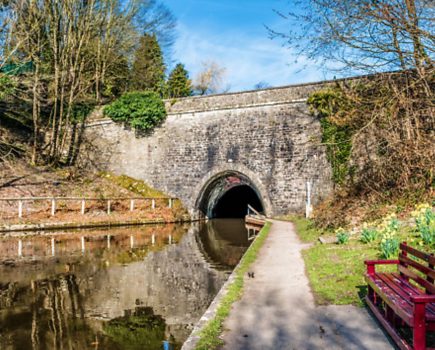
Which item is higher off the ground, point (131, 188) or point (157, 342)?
point (131, 188)

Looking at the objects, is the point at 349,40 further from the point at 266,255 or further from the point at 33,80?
the point at 33,80

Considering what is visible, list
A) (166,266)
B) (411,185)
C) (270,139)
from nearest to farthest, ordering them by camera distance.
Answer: (166,266) < (411,185) < (270,139)

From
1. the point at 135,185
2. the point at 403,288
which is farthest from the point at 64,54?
the point at 403,288

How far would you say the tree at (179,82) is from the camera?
3922 centimetres

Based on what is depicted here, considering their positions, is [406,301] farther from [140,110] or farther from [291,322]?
[140,110]

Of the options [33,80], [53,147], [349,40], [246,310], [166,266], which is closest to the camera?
[246,310]

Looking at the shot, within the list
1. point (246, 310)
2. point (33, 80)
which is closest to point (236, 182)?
point (33, 80)

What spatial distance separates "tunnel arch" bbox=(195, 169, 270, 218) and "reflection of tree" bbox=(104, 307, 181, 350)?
43.9 ft

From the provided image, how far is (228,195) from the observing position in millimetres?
29359

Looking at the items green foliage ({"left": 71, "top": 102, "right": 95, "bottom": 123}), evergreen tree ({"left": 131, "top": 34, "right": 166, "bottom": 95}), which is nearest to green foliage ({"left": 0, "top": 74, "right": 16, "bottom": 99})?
green foliage ({"left": 71, "top": 102, "right": 95, "bottom": 123})

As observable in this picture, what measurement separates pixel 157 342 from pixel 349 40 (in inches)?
290

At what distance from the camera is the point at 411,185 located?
39.2 ft

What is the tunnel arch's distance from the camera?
19.8 meters

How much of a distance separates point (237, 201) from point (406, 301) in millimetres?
26178
